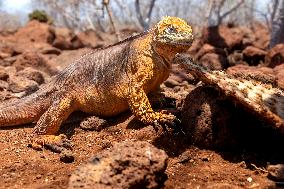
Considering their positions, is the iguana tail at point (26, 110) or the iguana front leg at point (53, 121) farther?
the iguana tail at point (26, 110)

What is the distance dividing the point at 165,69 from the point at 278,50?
6353mm

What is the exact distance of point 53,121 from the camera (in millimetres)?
6840

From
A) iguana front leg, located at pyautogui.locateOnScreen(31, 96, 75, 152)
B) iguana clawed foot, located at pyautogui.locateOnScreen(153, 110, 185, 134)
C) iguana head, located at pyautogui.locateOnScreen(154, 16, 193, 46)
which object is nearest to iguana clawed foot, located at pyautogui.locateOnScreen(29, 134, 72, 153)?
iguana front leg, located at pyautogui.locateOnScreen(31, 96, 75, 152)

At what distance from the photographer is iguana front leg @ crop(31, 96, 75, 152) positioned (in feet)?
21.6

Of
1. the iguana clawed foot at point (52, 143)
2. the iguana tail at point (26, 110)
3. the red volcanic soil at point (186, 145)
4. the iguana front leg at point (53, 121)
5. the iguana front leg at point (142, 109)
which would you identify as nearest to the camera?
the red volcanic soil at point (186, 145)

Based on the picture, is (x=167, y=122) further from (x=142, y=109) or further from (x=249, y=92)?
(x=249, y=92)

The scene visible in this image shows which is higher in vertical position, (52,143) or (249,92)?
(249,92)

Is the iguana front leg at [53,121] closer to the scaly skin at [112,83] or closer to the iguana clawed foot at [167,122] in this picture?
the scaly skin at [112,83]

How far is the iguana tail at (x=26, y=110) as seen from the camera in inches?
291

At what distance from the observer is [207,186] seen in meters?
4.78

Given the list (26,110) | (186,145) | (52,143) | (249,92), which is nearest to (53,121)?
(52,143)

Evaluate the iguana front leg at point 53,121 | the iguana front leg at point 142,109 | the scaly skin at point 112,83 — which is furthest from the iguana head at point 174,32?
the iguana front leg at point 53,121

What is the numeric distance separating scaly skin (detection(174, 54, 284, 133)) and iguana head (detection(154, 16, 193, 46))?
24 cm

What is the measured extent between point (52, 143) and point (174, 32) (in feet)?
7.67
